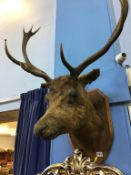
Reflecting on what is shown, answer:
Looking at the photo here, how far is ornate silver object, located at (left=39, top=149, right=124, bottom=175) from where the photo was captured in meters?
0.91

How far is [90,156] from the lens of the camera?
0.99 m

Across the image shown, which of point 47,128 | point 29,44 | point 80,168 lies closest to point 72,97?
point 47,128

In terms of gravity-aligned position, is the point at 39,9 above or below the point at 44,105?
above

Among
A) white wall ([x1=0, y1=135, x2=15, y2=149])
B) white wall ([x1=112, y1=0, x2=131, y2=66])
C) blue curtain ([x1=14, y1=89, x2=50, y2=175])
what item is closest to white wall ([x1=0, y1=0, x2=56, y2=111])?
blue curtain ([x1=14, y1=89, x2=50, y2=175])

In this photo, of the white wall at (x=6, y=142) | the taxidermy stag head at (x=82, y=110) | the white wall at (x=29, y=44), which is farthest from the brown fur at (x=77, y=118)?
the white wall at (x=6, y=142)

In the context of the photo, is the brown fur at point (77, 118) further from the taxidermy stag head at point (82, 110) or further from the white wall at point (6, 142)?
the white wall at point (6, 142)

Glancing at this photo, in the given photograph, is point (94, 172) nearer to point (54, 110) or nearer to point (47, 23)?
point (54, 110)

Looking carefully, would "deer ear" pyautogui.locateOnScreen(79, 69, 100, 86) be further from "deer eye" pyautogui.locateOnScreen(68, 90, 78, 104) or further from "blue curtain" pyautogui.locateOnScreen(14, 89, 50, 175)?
"blue curtain" pyautogui.locateOnScreen(14, 89, 50, 175)

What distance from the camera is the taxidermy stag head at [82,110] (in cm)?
84

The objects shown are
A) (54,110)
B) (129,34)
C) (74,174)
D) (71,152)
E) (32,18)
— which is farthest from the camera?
(32,18)

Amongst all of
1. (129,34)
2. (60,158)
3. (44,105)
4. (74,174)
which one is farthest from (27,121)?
(129,34)

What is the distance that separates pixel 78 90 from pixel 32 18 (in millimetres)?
1468

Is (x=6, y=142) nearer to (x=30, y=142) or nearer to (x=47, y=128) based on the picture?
(x=30, y=142)

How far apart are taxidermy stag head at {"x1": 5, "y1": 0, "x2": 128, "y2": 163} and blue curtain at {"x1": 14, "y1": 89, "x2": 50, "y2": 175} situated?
0.37 meters
